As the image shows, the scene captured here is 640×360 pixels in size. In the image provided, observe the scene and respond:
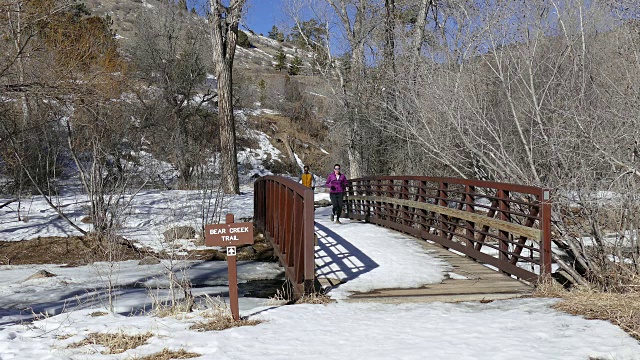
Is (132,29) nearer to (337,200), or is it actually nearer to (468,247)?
(337,200)

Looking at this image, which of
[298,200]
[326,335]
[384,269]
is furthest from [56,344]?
[384,269]

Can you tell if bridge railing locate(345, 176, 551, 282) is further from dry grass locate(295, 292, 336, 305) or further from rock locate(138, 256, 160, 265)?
rock locate(138, 256, 160, 265)

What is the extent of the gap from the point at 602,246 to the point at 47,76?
1361cm

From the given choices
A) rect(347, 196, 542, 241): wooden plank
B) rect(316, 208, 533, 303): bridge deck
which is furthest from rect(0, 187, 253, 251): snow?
rect(316, 208, 533, 303): bridge deck

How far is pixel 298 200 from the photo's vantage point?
29.1 feet

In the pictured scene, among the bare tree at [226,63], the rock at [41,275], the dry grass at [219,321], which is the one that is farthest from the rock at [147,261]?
the bare tree at [226,63]

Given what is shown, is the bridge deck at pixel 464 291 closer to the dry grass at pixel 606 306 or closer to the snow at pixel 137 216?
the dry grass at pixel 606 306

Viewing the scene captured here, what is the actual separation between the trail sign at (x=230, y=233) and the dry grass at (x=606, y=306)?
3557mm

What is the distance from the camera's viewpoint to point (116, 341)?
600 centimetres

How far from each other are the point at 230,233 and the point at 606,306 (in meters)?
4.10

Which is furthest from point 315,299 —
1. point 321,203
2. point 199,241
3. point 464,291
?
point 321,203

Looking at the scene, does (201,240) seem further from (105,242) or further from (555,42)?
(555,42)

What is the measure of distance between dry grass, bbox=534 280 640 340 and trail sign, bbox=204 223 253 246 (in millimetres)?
3557

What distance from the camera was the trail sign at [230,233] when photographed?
6777mm
